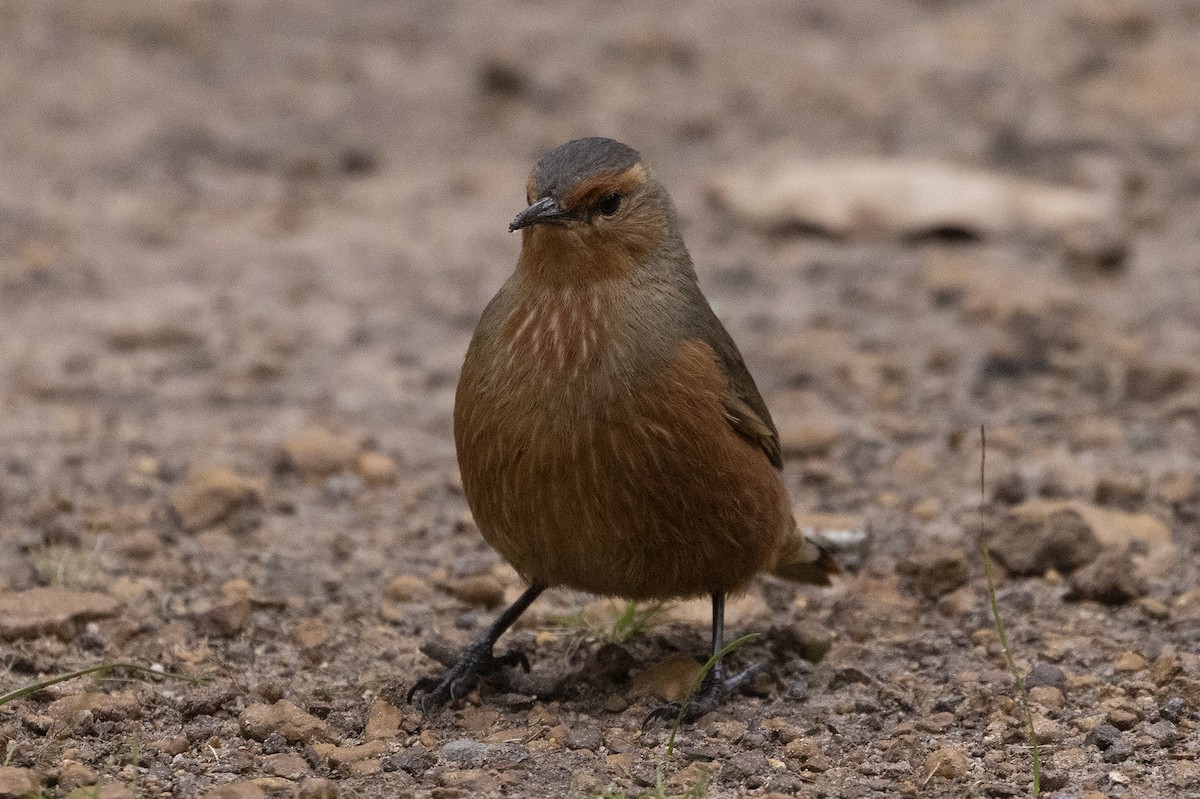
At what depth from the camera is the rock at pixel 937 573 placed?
6.10 meters

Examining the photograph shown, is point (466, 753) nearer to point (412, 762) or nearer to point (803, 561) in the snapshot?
point (412, 762)

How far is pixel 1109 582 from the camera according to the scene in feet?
19.1

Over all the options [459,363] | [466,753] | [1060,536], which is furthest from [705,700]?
[459,363]

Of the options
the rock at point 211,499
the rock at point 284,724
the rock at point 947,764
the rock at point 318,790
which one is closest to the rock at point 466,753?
the rock at point 284,724

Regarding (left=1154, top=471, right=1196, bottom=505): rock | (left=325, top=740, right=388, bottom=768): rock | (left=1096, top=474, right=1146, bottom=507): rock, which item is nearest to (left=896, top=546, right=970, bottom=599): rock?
(left=1096, top=474, right=1146, bottom=507): rock

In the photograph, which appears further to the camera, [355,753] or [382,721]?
[382,721]

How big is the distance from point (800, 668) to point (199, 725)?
6.34ft

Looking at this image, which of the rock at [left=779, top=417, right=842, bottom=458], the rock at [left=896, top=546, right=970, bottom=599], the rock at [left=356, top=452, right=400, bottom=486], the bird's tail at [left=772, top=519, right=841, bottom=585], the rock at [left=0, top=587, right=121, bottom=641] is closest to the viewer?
the rock at [left=0, top=587, right=121, bottom=641]

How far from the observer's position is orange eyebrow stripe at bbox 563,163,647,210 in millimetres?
5203

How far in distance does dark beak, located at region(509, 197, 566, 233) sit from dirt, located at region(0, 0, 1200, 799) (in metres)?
1.44

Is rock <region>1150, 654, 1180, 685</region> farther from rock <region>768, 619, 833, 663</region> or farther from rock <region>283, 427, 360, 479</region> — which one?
rock <region>283, 427, 360, 479</region>

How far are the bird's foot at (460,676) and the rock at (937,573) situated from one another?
1536 millimetres

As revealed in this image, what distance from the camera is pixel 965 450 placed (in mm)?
7438

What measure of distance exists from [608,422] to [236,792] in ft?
4.91
